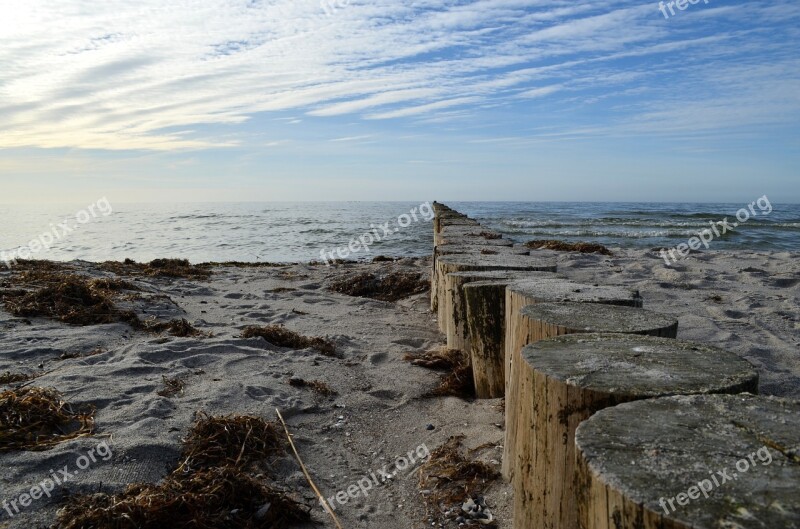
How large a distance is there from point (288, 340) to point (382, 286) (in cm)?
366

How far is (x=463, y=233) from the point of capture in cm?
844

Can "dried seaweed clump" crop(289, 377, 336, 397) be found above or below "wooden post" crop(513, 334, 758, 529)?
below

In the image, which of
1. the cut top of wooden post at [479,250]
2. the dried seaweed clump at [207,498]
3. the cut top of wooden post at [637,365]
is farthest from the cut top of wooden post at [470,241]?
Result: the cut top of wooden post at [637,365]

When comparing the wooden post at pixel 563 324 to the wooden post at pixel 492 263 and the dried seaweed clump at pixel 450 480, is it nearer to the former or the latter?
the dried seaweed clump at pixel 450 480

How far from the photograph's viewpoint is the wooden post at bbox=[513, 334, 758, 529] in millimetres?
1852

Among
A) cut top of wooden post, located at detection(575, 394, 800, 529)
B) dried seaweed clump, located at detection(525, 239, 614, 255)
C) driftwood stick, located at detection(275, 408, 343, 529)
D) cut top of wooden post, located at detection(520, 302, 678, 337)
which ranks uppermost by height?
cut top of wooden post, located at detection(520, 302, 678, 337)

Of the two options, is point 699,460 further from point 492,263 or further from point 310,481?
point 492,263

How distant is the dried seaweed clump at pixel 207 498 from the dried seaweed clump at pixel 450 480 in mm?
614

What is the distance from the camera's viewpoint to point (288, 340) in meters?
5.06

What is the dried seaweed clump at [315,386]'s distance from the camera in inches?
157

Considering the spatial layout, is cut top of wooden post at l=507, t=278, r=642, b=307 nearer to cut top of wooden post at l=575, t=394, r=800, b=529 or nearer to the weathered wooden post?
the weathered wooden post

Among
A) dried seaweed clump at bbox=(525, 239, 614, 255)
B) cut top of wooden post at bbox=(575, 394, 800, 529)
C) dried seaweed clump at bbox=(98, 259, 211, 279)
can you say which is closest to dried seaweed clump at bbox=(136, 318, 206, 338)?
dried seaweed clump at bbox=(98, 259, 211, 279)

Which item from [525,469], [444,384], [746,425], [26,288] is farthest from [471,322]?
[26,288]

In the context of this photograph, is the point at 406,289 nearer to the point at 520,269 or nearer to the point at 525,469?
the point at 520,269
